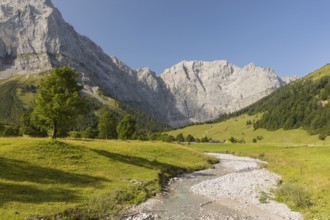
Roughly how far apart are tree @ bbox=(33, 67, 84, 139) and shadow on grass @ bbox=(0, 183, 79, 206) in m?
24.6

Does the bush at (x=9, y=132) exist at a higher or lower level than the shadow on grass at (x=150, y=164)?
higher

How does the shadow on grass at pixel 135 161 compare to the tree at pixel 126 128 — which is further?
the tree at pixel 126 128

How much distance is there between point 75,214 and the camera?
77.2ft

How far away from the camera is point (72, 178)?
3447 cm

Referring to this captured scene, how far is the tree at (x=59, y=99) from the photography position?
5100cm

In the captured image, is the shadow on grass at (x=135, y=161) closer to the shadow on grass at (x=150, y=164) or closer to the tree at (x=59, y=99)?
Result: the shadow on grass at (x=150, y=164)

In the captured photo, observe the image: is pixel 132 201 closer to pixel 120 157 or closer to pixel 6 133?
pixel 120 157

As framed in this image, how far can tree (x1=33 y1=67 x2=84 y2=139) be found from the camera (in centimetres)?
5100

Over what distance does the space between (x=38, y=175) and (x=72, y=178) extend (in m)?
3.98

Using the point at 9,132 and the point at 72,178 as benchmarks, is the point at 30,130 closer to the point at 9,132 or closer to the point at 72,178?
the point at 9,132

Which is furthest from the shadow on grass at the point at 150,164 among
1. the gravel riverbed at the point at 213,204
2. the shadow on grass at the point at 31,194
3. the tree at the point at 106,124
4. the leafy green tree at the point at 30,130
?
the leafy green tree at the point at 30,130

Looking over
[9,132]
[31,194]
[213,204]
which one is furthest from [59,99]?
[9,132]

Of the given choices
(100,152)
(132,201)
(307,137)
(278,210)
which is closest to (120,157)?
(100,152)

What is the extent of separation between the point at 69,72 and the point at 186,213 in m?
38.9
